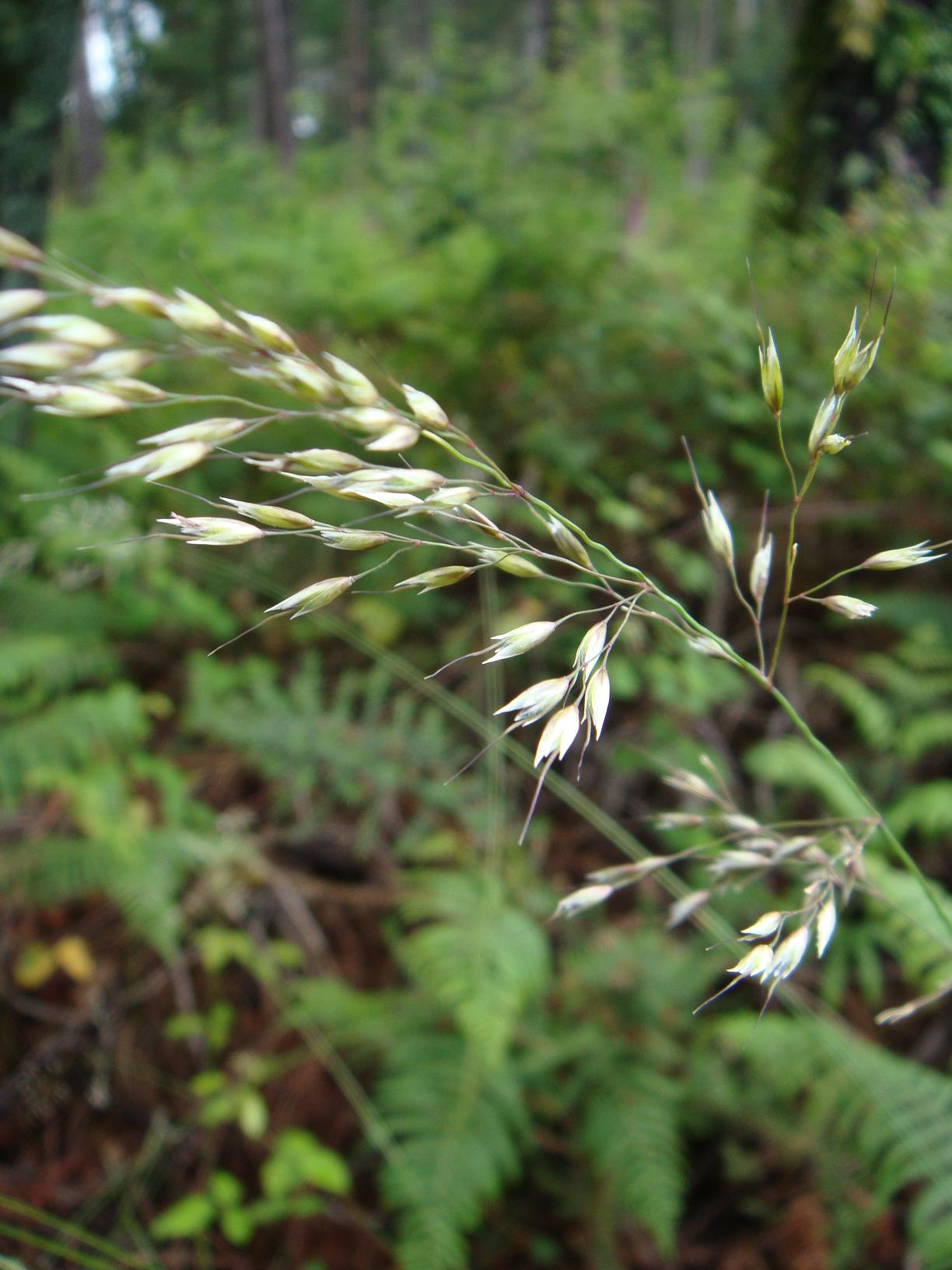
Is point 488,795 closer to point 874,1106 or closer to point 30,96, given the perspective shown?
point 874,1106

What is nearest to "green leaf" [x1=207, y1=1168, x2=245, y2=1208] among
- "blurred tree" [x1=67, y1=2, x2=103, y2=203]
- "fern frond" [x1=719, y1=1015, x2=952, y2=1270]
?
"fern frond" [x1=719, y1=1015, x2=952, y2=1270]

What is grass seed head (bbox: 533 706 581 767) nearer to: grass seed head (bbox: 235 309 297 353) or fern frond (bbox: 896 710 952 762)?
grass seed head (bbox: 235 309 297 353)

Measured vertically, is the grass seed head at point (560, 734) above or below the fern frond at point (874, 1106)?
above

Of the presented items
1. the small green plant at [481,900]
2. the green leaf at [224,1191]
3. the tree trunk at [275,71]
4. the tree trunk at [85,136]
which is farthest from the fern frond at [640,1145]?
the tree trunk at [85,136]

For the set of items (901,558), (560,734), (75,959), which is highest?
(901,558)

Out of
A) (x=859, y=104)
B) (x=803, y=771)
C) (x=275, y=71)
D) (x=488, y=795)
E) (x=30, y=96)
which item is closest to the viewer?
(x=803, y=771)

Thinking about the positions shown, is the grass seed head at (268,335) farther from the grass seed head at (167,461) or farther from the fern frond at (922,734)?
the fern frond at (922,734)

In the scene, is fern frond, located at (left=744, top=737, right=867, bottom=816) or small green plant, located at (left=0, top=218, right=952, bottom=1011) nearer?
small green plant, located at (left=0, top=218, right=952, bottom=1011)

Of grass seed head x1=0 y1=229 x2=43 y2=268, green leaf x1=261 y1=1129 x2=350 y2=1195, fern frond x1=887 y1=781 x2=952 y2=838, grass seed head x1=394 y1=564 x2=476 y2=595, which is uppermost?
grass seed head x1=0 y1=229 x2=43 y2=268

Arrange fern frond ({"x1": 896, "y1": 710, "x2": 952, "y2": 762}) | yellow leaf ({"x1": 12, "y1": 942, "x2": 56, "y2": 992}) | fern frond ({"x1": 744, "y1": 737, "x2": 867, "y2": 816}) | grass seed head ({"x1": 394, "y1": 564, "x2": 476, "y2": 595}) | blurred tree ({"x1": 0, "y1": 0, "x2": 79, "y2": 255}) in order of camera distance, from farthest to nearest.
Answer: blurred tree ({"x1": 0, "y1": 0, "x2": 79, "y2": 255})
fern frond ({"x1": 896, "y1": 710, "x2": 952, "y2": 762})
fern frond ({"x1": 744, "y1": 737, "x2": 867, "y2": 816})
yellow leaf ({"x1": 12, "y1": 942, "x2": 56, "y2": 992})
grass seed head ({"x1": 394, "y1": 564, "x2": 476, "y2": 595})

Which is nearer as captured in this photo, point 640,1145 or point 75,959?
point 640,1145

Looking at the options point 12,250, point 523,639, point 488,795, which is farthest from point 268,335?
point 488,795

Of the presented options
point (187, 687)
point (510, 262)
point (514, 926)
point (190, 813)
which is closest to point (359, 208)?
point (510, 262)
